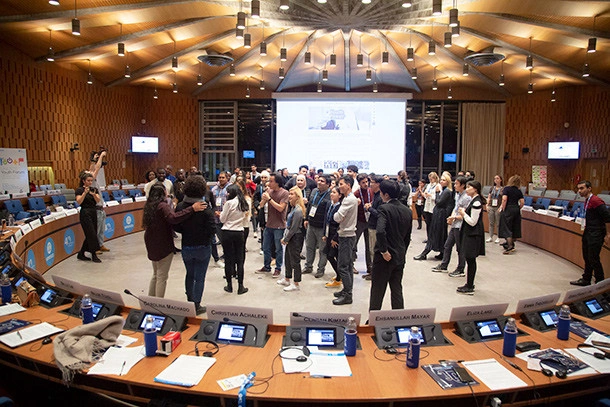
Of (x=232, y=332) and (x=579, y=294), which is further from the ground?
(x=579, y=294)

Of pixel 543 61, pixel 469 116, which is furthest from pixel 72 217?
pixel 469 116

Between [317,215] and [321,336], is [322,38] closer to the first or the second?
[317,215]

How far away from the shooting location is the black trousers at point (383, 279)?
3.43m

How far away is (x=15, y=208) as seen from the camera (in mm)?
7102

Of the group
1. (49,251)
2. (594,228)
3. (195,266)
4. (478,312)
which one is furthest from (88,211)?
(594,228)

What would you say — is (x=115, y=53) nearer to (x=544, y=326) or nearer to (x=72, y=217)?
(x=72, y=217)

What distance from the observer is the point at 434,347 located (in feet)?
7.96

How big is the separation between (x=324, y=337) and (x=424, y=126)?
44.4 ft

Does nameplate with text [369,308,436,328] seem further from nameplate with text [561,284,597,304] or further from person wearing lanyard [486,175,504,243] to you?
person wearing lanyard [486,175,504,243]

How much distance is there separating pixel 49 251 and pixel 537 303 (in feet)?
20.5

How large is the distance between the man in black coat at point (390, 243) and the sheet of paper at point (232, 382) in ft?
5.66

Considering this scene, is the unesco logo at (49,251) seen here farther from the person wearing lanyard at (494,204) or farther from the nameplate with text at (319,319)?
the person wearing lanyard at (494,204)

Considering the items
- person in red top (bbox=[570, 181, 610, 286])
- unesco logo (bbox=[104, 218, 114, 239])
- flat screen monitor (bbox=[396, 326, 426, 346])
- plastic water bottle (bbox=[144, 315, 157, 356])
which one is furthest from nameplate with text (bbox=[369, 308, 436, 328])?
unesco logo (bbox=[104, 218, 114, 239])

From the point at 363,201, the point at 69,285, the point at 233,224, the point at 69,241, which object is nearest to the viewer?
the point at 69,285
